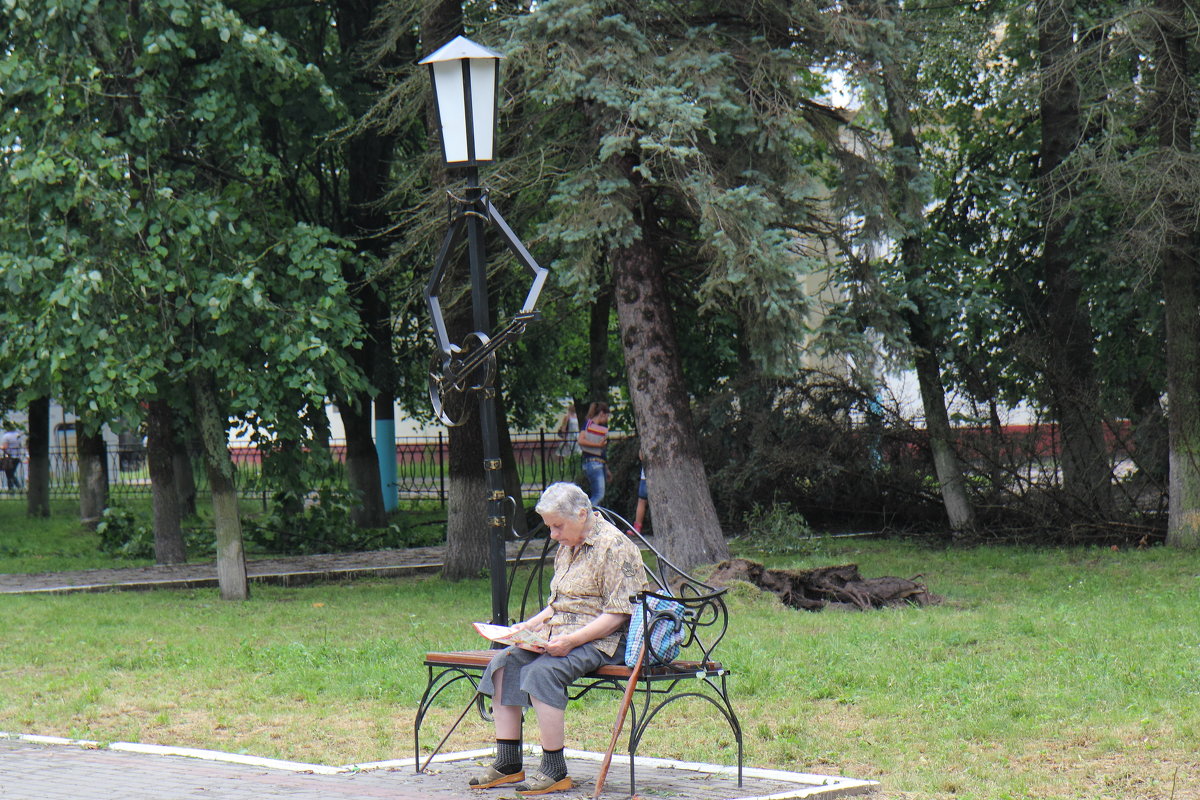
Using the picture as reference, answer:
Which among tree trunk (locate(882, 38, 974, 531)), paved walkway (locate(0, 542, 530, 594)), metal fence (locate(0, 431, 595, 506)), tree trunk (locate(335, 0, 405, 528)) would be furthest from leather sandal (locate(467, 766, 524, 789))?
metal fence (locate(0, 431, 595, 506))

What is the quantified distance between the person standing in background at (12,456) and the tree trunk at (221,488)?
1980 cm

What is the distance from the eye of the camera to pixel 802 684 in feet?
24.3

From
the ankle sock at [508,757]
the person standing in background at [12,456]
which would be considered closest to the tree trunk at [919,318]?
the ankle sock at [508,757]

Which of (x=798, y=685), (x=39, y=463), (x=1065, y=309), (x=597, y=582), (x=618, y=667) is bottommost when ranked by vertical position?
(x=798, y=685)

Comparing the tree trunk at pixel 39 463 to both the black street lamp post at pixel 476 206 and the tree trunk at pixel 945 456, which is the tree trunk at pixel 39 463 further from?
the black street lamp post at pixel 476 206

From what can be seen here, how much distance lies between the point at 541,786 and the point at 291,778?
1.13 metres

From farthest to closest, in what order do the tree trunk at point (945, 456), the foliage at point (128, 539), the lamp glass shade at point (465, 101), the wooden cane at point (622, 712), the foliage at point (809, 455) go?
1. the foliage at point (128, 539)
2. the foliage at point (809, 455)
3. the tree trunk at point (945, 456)
4. the lamp glass shade at point (465, 101)
5. the wooden cane at point (622, 712)

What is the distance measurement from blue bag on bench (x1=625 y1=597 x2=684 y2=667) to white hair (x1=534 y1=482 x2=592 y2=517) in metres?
0.47

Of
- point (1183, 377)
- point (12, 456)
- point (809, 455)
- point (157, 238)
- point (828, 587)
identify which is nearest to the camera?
point (828, 587)

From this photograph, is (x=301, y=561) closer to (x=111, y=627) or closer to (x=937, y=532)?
(x=111, y=627)

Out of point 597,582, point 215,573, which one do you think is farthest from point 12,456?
point 597,582

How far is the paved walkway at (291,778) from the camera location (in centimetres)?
529

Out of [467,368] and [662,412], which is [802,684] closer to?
[467,368]

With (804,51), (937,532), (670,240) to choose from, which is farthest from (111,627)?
(937,532)
